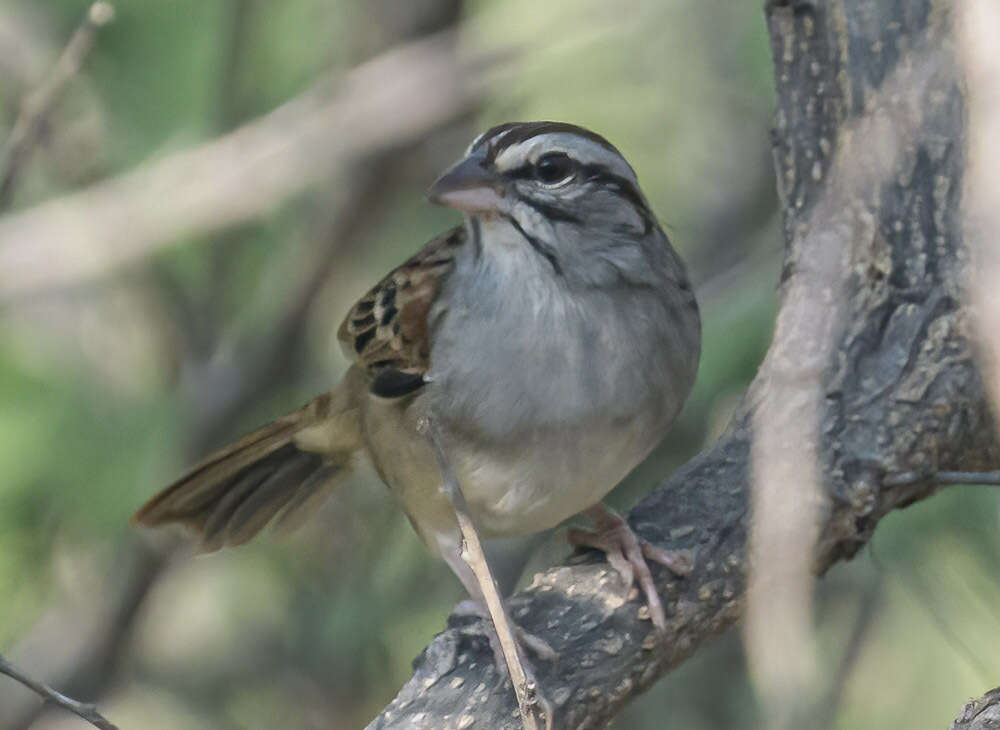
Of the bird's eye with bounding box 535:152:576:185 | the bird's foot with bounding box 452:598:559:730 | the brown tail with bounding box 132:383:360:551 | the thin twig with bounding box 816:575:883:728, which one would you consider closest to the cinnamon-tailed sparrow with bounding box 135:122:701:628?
the bird's eye with bounding box 535:152:576:185

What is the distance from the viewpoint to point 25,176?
471cm

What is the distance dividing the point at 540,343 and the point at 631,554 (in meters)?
0.49

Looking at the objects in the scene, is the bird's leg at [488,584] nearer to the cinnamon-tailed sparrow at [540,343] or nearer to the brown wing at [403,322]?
the cinnamon-tailed sparrow at [540,343]

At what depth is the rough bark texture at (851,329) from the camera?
3199 millimetres

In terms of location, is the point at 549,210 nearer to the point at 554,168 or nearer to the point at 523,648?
the point at 554,168

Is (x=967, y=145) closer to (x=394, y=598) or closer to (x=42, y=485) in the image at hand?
(x=394, y=598)

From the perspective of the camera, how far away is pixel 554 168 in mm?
3213

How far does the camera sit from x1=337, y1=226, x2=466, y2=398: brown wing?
133 inches

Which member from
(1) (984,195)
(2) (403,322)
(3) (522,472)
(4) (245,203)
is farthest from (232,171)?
(1) (984,195)

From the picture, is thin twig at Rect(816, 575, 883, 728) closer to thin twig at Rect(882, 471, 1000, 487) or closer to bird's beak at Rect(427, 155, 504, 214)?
thin twig at Rect(882, 471, 1000, 487)

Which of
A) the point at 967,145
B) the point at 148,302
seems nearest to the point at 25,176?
the point at 148,302

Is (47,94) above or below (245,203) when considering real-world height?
above

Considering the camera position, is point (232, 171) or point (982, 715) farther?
point (232, 171)

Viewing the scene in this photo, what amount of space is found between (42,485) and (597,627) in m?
1.74
